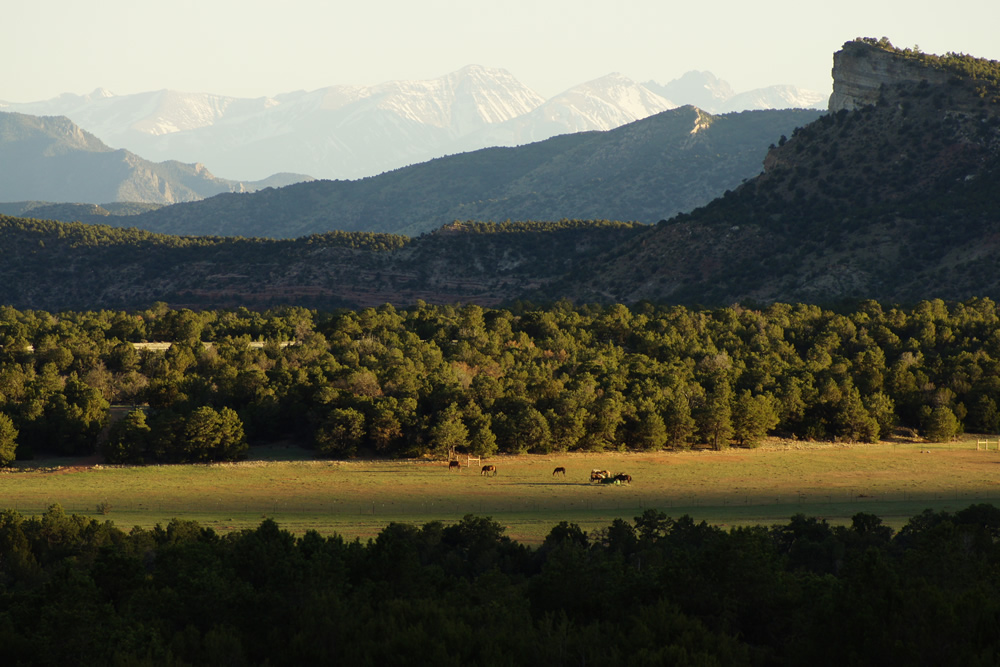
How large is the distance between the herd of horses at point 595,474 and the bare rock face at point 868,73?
83713 millimetres

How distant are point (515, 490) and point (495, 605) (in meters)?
26.1

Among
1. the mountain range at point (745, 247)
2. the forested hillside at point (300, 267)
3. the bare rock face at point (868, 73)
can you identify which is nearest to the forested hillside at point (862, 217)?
the mountain range at point (745, 247)

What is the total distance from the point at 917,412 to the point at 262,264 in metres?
91.4

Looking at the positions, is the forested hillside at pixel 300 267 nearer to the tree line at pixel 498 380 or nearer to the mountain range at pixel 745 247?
the mountain range at pixel 745 247

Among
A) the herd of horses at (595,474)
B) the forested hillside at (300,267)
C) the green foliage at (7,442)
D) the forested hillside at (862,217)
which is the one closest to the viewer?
the herd of horses at (595,474)

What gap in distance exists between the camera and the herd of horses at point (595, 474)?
53812 mm

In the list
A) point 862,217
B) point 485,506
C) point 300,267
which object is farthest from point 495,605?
point 300,267

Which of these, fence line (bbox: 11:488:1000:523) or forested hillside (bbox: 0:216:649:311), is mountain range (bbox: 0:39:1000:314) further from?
fence line (bbox: 11:488:1000:523)

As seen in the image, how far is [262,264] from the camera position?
471ft

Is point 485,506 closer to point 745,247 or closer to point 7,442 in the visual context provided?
point 7,442

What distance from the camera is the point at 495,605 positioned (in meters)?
25.1

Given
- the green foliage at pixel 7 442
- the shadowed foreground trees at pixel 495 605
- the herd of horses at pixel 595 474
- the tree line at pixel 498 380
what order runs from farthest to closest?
the tree line at pixel 498 380 → the green foliage at pixel 7 442 → the herd of horses at pixel 595 474 → the shadowed foreground trees at pixel 495 605

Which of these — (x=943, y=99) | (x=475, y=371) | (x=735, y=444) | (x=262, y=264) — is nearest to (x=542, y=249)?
(x=262, y=264)

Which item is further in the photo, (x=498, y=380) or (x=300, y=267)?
(x=300, y=267)
